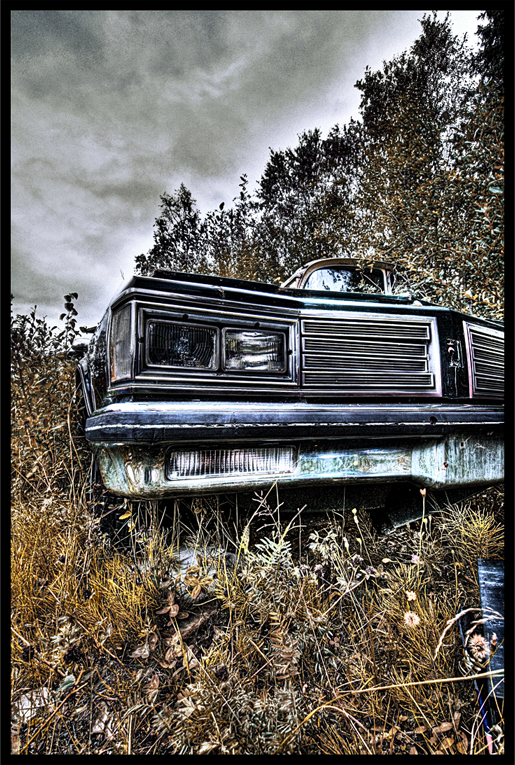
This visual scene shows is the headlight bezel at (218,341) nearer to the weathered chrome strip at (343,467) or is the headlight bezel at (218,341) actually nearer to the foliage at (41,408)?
the weathered chrome strip at (343,467)

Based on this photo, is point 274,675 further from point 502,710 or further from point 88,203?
point 88,203

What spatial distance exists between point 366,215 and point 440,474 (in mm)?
3483

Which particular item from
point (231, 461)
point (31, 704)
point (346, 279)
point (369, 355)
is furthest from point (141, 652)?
point (346, 279)

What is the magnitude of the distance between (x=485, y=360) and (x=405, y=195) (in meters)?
2.38

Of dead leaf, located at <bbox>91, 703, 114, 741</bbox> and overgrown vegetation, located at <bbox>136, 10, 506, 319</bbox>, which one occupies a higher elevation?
overgrown vegetation, located at <bbox>136, 10, 506, 319</bbox>

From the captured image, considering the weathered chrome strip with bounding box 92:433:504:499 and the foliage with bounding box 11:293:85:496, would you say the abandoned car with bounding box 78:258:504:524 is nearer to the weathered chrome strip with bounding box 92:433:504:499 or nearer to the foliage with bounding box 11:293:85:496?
the weathered chrome strip with bounding box 92:433:504:499

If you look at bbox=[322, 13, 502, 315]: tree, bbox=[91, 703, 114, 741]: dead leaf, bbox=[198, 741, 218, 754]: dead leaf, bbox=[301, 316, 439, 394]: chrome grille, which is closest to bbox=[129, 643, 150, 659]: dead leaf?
bbox=[91, 703, 114, 741]: dead leaf

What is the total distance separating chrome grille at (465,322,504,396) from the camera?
5.65ft

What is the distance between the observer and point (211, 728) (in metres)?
0.92

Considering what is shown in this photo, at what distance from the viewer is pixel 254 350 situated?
142 cm

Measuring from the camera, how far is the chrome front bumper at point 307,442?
3.80 feet

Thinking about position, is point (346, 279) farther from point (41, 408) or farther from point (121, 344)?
point (41, 408)

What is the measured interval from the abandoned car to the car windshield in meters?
0.63

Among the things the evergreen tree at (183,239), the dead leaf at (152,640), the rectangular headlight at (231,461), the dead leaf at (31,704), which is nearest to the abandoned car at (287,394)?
the rectangular headlight at (231,461)
